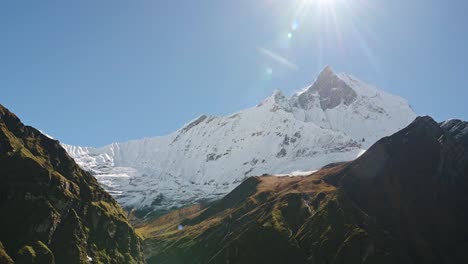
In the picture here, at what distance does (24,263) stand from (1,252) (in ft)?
34.0

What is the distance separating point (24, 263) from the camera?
197750mm

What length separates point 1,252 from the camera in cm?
19325
